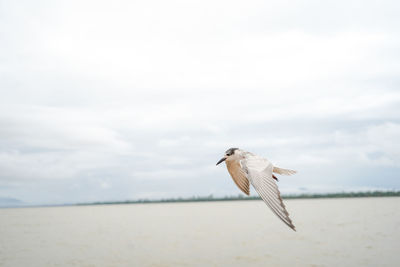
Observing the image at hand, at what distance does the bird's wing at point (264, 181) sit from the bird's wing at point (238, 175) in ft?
1.63

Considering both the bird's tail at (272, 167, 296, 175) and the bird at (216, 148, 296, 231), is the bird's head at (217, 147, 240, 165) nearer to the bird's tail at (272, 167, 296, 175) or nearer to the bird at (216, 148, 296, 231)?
the bird at (216, 148, 296, 231)

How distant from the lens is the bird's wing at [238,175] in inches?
262

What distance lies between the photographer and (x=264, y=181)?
18.4ft

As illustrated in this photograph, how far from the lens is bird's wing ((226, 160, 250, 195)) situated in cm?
666

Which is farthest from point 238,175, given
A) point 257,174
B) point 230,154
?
point 257,174

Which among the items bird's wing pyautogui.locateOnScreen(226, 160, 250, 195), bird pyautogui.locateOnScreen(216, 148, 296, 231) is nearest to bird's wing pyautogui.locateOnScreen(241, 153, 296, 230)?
bird pyautogui.locateOnScreen(216, 148, 296, 231)

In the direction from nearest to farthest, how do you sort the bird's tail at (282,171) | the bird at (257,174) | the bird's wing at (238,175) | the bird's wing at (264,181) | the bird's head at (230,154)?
the bird's wing at (264,181), the bird at (257,174), the bird's tail at (282,171), the bird's head at (230,154), the bird's wing at (238,175)

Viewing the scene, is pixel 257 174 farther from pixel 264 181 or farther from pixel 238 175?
pixel 238 175

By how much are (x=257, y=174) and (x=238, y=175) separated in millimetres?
1043

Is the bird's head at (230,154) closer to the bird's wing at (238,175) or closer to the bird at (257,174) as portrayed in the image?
the bird at (257,174)

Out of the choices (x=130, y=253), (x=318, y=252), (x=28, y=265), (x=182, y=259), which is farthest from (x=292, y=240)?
(x=28, y=265)

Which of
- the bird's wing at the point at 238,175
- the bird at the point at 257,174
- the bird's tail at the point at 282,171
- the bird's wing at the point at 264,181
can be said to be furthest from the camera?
the bird's wing at the point at 238,175

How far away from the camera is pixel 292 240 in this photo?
1459 inches

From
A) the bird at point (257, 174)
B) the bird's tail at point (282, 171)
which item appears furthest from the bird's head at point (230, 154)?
the bird's tail at point (282, 171)
